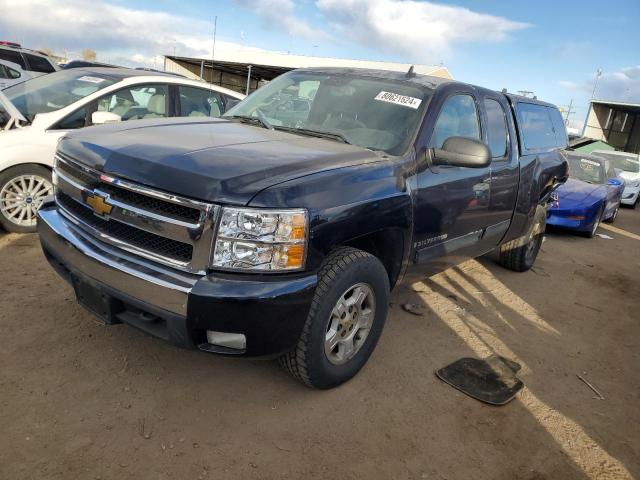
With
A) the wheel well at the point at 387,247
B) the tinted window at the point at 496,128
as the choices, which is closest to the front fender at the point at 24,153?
the wheel well at the point at 387,247

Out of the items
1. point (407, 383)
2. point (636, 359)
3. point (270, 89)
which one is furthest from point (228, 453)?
point (636, 359)

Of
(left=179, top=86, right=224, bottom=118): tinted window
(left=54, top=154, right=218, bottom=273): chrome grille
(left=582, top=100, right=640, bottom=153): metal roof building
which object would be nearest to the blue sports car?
(left=179, top=86, right=224, bottom=118): tinted window

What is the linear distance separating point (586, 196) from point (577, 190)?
0.30 m

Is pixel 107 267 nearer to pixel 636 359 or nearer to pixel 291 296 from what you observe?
pixel 291 296

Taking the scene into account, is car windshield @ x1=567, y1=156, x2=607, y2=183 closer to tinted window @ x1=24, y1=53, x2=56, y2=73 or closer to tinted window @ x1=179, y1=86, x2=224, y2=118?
tinted window @ x1=179, y1=86, x2=224, y2=118

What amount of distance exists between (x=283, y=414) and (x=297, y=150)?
1495 millimetres

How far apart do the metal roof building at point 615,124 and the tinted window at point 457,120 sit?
25.5 m

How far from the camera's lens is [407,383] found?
3.27 meters

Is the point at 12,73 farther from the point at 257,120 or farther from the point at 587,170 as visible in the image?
the point at 587,170

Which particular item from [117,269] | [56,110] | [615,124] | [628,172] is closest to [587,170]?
[628,172]

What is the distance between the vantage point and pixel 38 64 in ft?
46.4

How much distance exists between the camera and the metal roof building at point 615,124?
26.9m

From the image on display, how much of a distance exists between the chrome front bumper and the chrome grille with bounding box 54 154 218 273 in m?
0.05

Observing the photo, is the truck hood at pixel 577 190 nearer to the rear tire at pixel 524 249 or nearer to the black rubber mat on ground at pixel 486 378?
the rear tire at pixel 524 249
